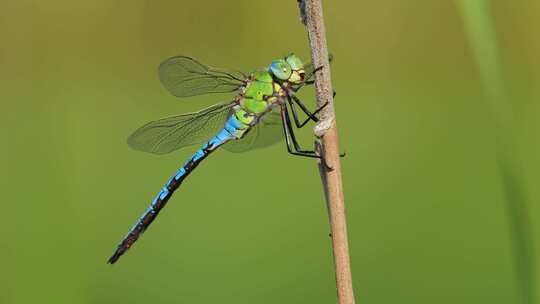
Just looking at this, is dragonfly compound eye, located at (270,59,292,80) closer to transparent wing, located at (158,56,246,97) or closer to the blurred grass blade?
transparent wing, located at (158,56,246,97)

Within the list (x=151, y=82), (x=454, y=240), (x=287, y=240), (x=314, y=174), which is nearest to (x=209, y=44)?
(x=151, y=82)

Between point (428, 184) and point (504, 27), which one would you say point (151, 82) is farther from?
point (504, 27)

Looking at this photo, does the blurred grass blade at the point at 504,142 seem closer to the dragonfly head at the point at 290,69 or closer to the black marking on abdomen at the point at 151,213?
the dragonfly head at the point at 290,69

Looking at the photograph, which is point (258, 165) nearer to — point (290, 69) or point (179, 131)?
point (179, 131)

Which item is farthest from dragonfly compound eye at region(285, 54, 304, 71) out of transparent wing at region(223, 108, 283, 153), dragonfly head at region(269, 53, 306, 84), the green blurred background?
the green blurred background

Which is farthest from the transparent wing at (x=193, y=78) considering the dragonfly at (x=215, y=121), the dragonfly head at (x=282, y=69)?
the dragonfly head at (x=282, y=69)

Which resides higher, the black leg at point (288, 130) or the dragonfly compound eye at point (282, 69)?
the dragonfly compound eye at point (282, 69)

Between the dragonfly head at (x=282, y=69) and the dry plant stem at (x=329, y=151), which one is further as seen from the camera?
the dragonfly head at (x=282, y=69)
